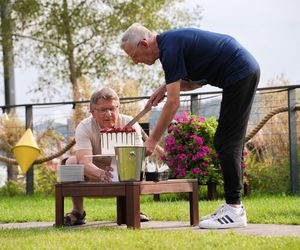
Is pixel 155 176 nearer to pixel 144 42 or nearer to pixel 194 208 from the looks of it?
pixel 194 208

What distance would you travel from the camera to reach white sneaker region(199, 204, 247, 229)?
4898mm

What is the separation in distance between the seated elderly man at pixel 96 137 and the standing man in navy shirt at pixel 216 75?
613 millimetres

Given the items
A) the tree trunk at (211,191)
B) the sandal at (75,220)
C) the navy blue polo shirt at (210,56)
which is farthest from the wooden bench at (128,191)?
the tree trunk at (211,191)

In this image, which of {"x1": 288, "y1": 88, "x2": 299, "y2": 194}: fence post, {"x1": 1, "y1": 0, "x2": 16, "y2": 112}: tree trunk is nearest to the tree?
{"x1": 1, "y1": 0, "x2": 16, "y2": 112}: tree trunk

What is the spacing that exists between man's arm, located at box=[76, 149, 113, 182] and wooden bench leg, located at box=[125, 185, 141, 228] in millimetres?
515

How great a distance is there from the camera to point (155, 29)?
15.8 metres

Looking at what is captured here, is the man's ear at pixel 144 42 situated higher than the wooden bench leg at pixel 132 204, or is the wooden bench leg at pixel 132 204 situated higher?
the man's ear at pixel 144 42

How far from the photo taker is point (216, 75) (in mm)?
4859

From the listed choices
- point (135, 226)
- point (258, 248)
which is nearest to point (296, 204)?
point (135, 226)

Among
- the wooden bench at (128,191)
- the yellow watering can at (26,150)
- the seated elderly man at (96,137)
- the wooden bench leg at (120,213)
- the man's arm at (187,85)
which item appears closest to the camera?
the wooden bench at (128,191)

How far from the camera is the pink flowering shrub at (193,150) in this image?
334 inches

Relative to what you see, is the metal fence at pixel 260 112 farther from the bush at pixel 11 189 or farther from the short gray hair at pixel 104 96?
the short gray hair at pixel 104 96

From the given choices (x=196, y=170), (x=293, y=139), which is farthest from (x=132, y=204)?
(x=293, y=139)

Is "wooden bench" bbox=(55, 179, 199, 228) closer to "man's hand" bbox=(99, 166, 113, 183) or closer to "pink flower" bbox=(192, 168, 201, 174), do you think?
"man's hand" bbox=(99, 166, 113, 183)
